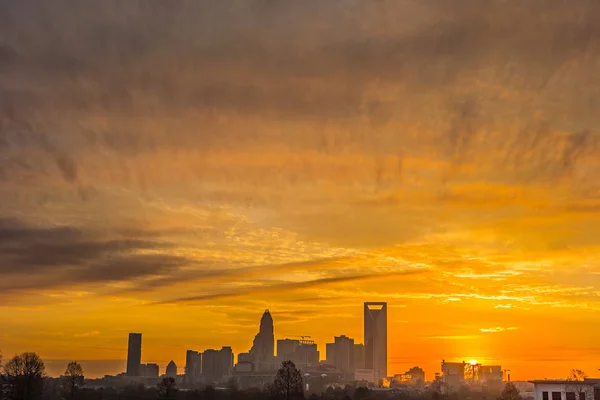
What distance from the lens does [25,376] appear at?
11825 cm

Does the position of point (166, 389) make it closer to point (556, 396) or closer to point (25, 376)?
point (25, 376)

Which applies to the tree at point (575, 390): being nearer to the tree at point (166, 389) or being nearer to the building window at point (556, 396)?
the building window at point (556, 396)

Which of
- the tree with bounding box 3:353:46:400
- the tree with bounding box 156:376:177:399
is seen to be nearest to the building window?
the tree with bounding box 156:376:177:399

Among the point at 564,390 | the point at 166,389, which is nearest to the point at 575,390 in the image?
the point at 564,390

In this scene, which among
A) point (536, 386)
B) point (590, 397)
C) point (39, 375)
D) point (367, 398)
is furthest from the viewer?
point (367, 398)

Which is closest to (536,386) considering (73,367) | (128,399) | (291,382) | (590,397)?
(590,397)

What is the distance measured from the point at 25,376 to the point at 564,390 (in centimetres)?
8877

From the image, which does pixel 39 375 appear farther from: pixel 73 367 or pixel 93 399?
pixel 93 399

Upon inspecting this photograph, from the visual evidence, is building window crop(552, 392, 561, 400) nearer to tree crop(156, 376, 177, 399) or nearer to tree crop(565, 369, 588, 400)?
tree crop(565, 369, 588, 400)

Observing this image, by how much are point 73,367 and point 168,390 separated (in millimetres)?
35028

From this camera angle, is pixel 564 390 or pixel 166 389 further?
pixel 166 389

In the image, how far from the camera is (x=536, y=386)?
115 m

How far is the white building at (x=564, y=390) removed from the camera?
4232 inches

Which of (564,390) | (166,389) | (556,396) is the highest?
(564,390)
